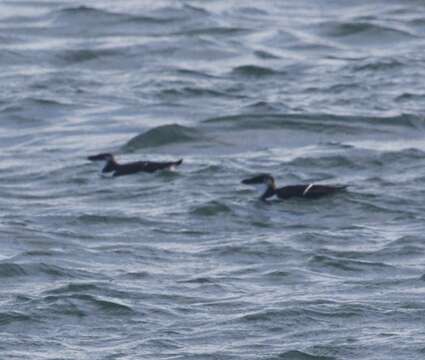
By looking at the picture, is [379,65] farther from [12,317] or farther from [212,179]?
[12,317]

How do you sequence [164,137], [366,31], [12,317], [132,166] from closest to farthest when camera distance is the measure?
[12,317] → [132,166] → [164,137] → [366,31]

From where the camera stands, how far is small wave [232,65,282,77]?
25.6 metres

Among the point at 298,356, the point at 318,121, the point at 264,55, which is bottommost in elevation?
the point at 264,55

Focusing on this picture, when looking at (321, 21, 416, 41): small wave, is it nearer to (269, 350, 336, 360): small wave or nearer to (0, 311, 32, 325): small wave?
(0, 311, 32, 325): small wave

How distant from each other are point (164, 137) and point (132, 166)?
7.11 feet

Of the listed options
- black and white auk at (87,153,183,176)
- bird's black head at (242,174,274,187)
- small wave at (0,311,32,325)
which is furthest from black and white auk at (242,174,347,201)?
small wave at (0,311,32,325)

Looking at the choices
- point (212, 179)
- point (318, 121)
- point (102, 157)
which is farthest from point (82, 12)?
point (212, 179)

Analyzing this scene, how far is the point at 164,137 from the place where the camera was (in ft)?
72.3

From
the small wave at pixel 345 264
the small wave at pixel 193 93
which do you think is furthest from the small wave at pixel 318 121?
the small wave at pixel 345 264

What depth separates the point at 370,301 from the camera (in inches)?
568

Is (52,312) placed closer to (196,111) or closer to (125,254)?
(125,254)

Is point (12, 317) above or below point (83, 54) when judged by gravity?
above

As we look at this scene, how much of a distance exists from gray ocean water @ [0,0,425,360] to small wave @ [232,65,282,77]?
65 mm

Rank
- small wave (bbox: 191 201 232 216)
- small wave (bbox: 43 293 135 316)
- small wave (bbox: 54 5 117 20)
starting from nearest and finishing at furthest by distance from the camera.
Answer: small wave (bbox: 43 293 135 316)
small wave (bbox: 191 201 232 216)
small wave (bbox: 54 5 117 20)
